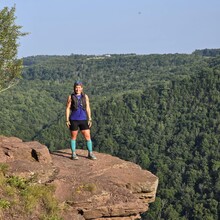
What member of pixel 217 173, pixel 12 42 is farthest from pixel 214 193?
pixel 12 42

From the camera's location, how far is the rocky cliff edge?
464 inches

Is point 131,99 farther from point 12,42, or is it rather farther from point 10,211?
point 10,211

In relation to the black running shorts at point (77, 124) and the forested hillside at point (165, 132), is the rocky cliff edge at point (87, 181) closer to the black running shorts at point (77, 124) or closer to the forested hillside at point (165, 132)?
the black running shorts at point (77, 124)

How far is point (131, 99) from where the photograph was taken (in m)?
148

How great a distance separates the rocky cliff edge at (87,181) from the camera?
38.7 ft

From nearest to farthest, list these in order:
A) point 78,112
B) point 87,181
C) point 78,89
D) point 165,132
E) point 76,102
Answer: point 87,181 < point 78,89 < point 76,102 < point 78,112 < point 165,132

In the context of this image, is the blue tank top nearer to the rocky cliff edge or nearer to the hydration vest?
the hydration vest

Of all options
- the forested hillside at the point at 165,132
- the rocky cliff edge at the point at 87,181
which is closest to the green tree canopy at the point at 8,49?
the rocky cliff edge at the point at 87,181

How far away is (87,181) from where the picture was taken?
40.9 feet

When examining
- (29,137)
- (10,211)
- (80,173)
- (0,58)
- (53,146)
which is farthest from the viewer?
(29,137)

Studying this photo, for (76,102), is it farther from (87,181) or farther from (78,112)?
(87,181)

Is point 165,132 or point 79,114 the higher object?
point 79,114

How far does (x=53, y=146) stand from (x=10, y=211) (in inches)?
4445

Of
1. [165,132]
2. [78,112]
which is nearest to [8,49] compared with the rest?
[78,112]
